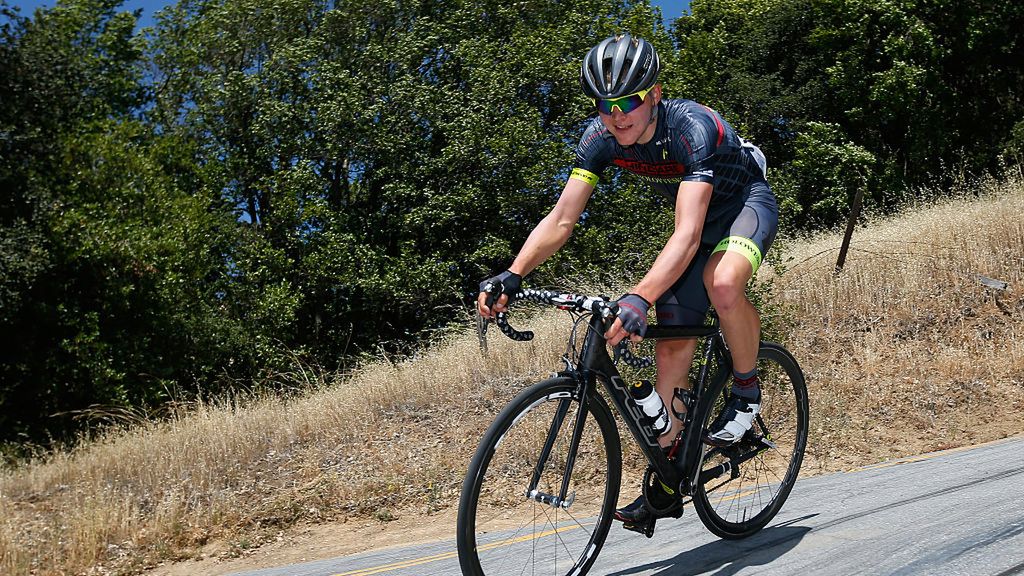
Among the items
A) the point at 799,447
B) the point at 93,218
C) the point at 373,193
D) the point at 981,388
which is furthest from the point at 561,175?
the point at 799,447

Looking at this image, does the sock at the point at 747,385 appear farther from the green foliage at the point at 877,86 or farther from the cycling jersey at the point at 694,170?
the green foliage at the point at 877,86

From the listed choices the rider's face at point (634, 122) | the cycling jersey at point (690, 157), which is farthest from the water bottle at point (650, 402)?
the rider's face at point (634, 122)

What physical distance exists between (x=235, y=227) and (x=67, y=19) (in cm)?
1072

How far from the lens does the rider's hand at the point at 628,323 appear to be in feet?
10.6

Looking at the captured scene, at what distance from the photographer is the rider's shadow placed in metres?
4.08

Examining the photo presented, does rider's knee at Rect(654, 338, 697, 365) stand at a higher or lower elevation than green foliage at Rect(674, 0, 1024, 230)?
lower

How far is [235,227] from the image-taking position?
29.6m

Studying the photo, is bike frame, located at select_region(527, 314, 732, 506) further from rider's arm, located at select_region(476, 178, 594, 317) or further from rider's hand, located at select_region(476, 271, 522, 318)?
rider's arm, located at select_region(476, 178, 594, 317)

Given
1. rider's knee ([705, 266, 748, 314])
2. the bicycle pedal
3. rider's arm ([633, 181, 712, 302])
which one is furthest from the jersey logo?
the bicycle pedal

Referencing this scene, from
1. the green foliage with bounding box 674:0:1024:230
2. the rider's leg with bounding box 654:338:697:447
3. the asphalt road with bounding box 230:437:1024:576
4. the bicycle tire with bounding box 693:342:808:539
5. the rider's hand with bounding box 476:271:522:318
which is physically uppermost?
the green foliage with bounding box 674:0:1024:230

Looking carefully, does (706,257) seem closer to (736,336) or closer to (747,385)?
(736,336)

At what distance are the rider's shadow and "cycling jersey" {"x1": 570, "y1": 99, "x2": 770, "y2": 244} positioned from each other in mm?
→ 1503

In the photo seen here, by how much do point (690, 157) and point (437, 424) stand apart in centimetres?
568

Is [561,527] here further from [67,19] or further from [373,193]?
[67,19]
